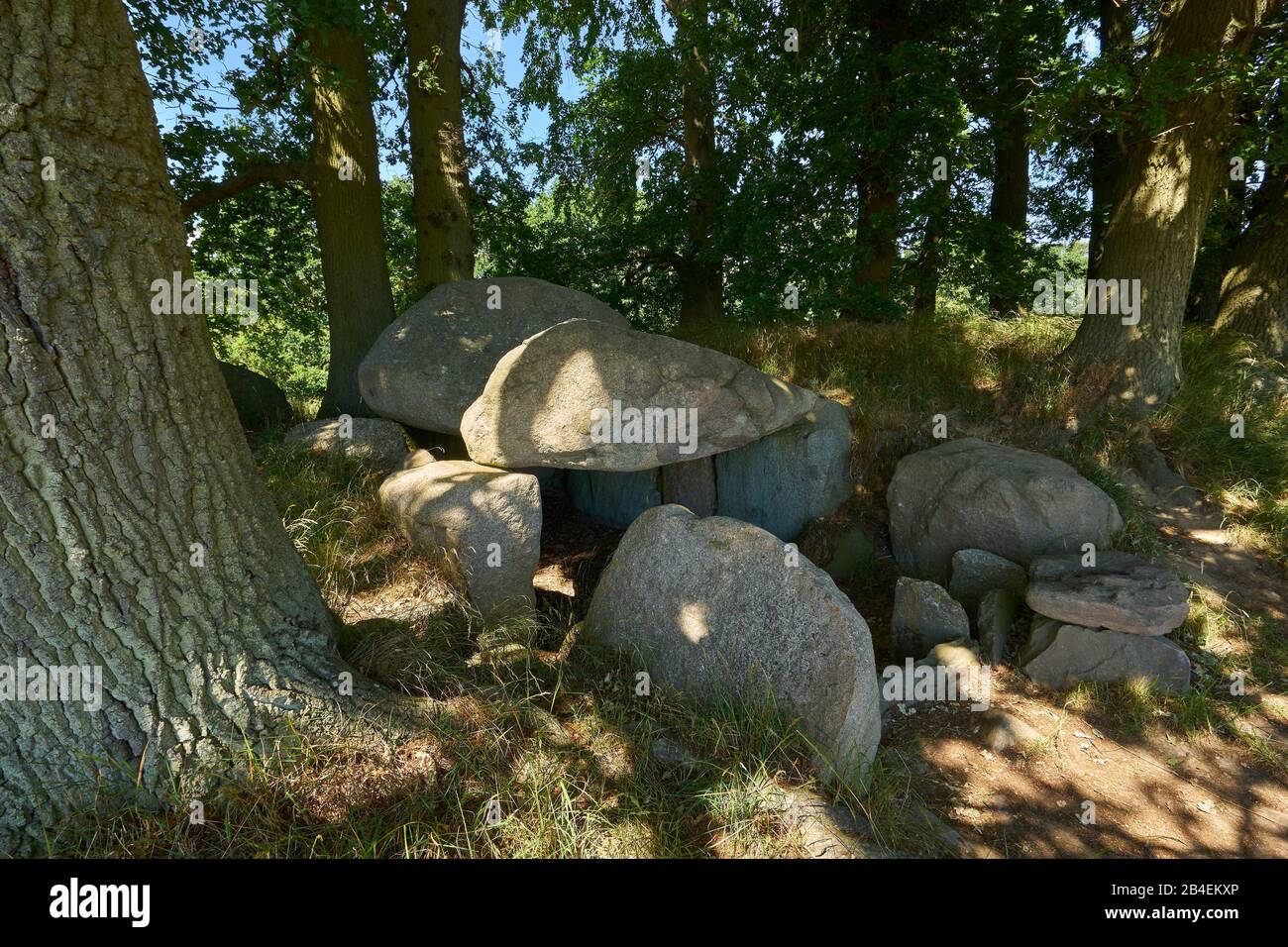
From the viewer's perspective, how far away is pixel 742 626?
333 cm

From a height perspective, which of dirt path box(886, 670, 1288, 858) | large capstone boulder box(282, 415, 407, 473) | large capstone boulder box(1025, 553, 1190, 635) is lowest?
dirt path box(886, 670, 1288, 858)

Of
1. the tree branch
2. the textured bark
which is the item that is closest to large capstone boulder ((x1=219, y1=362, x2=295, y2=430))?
the tree branch

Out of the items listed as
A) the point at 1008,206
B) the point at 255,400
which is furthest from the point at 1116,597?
the point at 255,400

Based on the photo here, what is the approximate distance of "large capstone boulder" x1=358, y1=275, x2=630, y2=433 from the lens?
523 cm

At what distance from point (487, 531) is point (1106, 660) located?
362 centimetres

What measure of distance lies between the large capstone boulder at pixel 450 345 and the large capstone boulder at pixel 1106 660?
11.7 ft

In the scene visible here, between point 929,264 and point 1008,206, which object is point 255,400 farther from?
point 1008,206

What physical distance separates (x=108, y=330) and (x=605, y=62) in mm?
8286

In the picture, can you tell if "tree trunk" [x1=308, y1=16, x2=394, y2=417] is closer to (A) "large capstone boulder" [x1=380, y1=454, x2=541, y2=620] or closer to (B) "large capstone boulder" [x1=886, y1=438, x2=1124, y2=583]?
(A) "large capstone boulder" [x1=380, y1=454, x2=541, y2=620]

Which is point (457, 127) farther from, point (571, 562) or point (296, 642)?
point (296, 642)

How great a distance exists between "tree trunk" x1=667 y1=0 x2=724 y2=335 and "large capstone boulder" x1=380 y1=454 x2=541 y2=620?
12.5 feet

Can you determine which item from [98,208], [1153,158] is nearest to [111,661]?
[98,208]

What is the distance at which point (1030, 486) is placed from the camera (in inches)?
179

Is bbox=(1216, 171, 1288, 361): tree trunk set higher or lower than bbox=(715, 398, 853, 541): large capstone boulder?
higher
